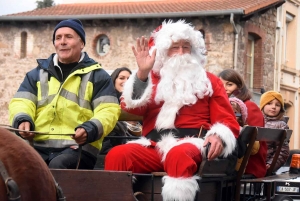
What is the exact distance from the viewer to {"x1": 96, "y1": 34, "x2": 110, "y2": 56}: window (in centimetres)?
1909

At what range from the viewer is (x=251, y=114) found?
5.64m

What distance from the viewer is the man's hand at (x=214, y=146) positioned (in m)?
4.21

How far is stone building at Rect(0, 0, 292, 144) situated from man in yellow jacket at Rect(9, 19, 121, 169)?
42.6 feet

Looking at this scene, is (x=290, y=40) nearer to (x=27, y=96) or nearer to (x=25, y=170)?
(x=27, y=96)

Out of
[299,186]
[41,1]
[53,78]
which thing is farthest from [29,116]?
[41,1]

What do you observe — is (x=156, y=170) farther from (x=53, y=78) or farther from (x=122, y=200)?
(x=53, y=78)

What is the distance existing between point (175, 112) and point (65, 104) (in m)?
0.72

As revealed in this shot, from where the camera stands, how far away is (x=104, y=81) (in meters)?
4.54

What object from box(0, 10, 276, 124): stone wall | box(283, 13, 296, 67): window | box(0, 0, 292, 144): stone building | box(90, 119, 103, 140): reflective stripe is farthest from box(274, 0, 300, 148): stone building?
box(90, 119, 103, 140): reflective stripe

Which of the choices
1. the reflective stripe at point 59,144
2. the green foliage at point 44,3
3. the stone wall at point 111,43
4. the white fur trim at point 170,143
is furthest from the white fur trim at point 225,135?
the green foliage at point 44,3

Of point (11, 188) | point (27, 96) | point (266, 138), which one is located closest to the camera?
point (11, 188)

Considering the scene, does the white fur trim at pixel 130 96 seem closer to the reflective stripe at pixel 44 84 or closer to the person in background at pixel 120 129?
the reflective stripe at pixel 44 84

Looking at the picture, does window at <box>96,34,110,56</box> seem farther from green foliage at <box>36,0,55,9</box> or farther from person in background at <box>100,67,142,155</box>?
green foliage at <box>36,0,55,9</box>

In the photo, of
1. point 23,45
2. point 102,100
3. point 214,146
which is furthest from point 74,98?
point 23,45
